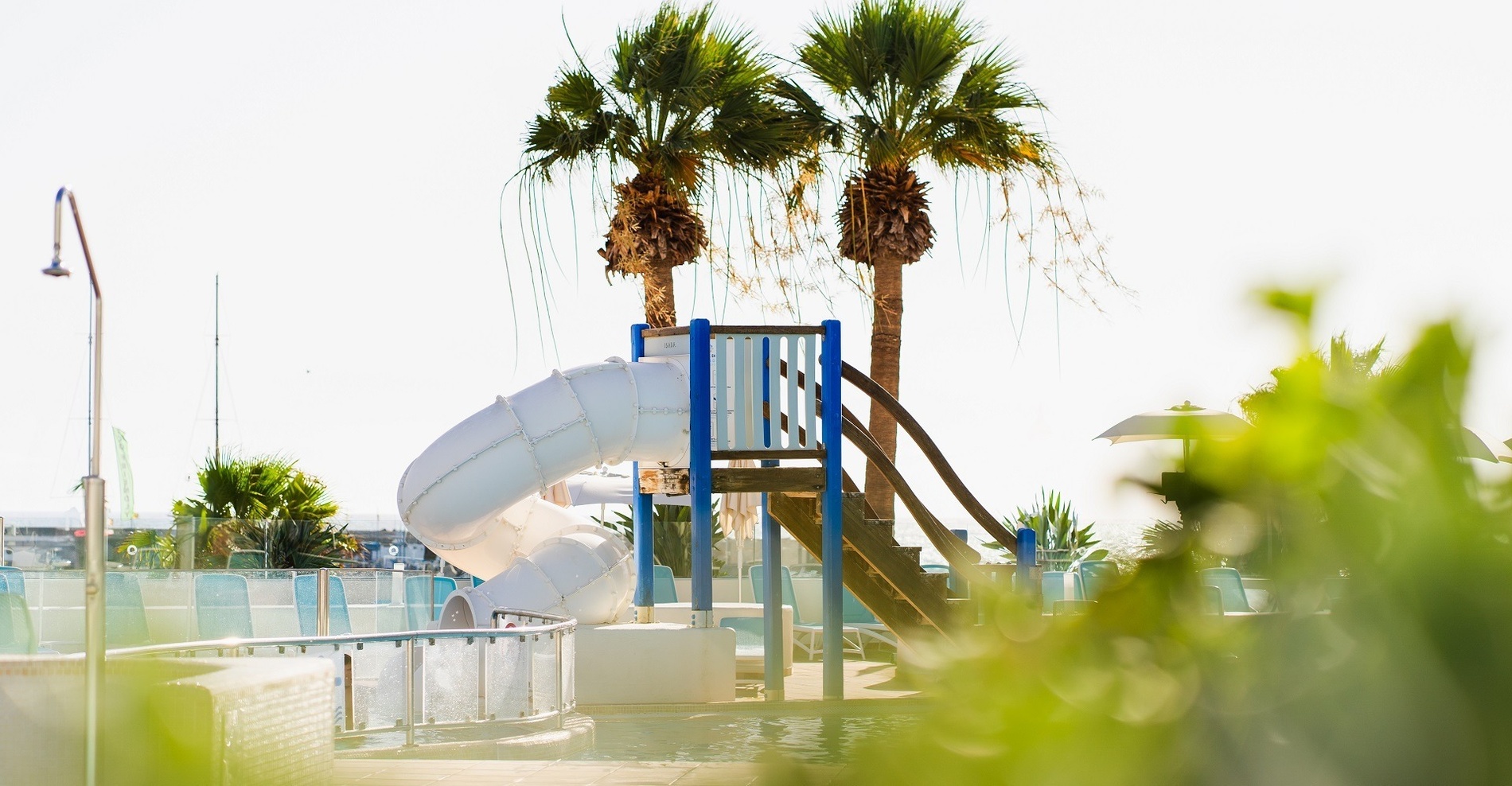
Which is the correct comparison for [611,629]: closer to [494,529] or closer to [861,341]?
[494,529]

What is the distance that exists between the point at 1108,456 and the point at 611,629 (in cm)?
1185

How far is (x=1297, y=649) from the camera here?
3.12 feet

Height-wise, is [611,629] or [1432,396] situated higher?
[1432,396]

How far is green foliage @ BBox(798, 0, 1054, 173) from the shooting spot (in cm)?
1772

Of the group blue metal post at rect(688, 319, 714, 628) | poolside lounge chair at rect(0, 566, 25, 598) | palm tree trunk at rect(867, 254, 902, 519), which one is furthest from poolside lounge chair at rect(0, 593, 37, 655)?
palm tree trunk at rect(867, 254, 902, 519)

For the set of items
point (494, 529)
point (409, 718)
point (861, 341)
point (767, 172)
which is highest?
point (767, 172)

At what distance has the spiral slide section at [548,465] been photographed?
12.7m

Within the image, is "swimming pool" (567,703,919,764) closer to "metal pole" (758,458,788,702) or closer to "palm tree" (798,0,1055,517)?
"metal pole" (758,458,788,702)

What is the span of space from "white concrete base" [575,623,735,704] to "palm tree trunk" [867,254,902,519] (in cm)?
654

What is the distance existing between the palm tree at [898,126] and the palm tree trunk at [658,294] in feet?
7.51

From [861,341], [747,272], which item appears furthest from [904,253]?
[747,272]

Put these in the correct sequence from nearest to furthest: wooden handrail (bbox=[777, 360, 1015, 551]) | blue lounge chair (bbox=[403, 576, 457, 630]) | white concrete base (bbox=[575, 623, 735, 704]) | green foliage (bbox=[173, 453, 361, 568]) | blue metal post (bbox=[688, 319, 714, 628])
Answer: white concrete base (bbox=[575, 623, 735, 704]) < blue metal post (bbox=[688, 319, 714, 628]) < blue lounge chair (bbox=[403, 576, 457, 630]) < wooden handrail (bbox=[777, 360, 1015, 551]) < green foliage (bbox=[173, 453, 361, 568])

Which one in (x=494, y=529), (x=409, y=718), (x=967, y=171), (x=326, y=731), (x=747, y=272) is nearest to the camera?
(x=326, y=731)

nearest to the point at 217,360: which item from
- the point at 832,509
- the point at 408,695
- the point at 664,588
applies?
the point at 664,588
